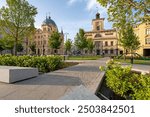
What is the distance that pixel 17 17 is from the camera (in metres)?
22.2

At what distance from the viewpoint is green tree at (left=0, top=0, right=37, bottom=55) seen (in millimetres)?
22062

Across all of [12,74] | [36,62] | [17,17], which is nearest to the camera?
[12,74]

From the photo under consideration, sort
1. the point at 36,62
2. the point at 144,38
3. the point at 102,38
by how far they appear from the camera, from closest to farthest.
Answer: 1. the point at 36,62
2. the point at 144,38
3. the point at 102,38

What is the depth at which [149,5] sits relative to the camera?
7672 mm

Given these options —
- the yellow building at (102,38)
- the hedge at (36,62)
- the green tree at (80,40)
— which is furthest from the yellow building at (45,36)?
the hedge at (36,62)

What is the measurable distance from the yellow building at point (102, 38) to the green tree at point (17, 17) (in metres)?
64.2

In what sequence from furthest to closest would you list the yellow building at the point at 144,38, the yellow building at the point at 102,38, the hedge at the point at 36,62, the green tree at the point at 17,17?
the yellow building at the point at 102,38 → the yellow building at the point at 144,38 → the green tree at the point at 17,17 → the hedge at the point at 36,62

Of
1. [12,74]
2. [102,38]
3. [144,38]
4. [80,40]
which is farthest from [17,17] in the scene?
[102,38]

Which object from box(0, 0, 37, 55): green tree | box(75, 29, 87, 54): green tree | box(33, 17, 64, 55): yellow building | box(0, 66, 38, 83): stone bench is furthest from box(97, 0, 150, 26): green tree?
box(33, 17, 64, 55): yellow building

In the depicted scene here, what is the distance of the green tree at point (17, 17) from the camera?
22.1 metres

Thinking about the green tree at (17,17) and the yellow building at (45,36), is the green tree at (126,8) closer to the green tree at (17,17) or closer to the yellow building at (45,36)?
the green tree at (17,17)

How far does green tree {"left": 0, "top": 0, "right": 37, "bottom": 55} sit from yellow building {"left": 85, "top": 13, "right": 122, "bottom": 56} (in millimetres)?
64204

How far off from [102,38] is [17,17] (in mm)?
68995

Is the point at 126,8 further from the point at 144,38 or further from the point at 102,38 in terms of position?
the point at 102,38
